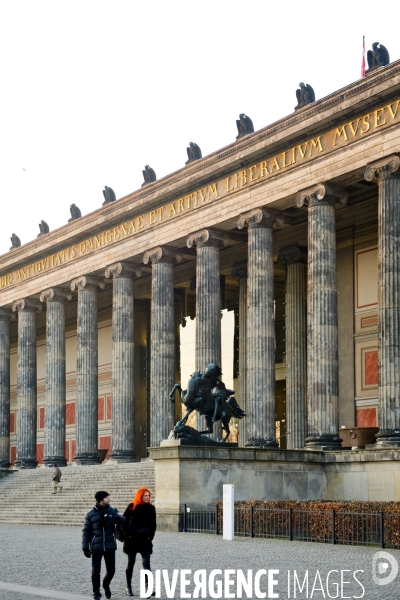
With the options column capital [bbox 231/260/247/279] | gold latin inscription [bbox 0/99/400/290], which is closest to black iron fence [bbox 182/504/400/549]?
gold latin inscription [bbox 0/99/400/290]

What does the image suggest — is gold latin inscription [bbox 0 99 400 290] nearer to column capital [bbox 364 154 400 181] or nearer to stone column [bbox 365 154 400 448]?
column capital [bbox 364 154 400 181]

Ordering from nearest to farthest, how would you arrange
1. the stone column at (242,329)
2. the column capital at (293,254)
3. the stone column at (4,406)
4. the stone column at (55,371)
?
1. the column capital at (293,254)
2. the stone column at (242,329)
3. the stone column at (55,371)
4. the stone column at (4,406)

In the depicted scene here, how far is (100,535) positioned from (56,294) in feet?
133

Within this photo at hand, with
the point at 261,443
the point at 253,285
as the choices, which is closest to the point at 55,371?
the point at 253,285

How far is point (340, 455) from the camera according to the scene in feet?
120

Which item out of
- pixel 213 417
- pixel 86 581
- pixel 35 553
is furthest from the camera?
pixel 213 417

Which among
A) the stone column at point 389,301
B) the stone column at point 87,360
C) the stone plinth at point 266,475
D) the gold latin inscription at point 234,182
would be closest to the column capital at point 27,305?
the gold latin inscription at point 234,182

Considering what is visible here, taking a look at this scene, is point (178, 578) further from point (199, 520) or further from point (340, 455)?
point (340, 455)

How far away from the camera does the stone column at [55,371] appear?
54938mm

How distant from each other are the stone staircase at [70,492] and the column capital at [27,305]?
11059 mm

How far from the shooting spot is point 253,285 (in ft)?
137

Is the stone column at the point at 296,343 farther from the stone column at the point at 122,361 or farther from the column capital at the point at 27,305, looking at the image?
the column capital at the point at 27,305

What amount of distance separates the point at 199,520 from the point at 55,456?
2328 centimetres

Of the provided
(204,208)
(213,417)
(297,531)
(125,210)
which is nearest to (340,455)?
(213,417)
